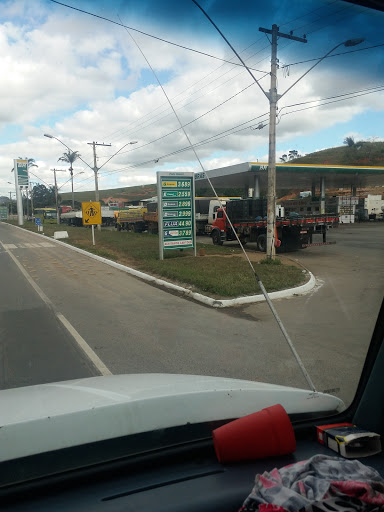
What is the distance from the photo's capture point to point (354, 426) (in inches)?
88.0

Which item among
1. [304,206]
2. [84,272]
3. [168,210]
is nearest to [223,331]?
[84,272]

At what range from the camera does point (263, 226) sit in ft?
65.0

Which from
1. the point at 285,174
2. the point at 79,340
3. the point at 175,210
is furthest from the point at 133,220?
the point at 79,340

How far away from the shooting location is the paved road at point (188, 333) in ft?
16.4

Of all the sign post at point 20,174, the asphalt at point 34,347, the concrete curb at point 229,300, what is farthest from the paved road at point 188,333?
the sign post at point 20,174

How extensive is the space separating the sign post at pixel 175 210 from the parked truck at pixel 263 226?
1.53 metres

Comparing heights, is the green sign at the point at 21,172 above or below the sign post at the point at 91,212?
above

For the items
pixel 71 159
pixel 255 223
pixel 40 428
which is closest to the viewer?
pixel 40 428

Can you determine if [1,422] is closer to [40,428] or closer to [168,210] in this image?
[40,428]

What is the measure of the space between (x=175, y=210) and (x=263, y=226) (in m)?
4.80

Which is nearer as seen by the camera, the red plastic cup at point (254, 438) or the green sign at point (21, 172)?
the red plastic cup at point (254, 438)

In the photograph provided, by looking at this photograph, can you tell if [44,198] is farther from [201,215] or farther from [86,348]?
[86,348]

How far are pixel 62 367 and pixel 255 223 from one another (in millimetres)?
15772

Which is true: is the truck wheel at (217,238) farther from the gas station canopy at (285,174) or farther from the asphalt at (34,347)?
the asphalt at (34,347)
